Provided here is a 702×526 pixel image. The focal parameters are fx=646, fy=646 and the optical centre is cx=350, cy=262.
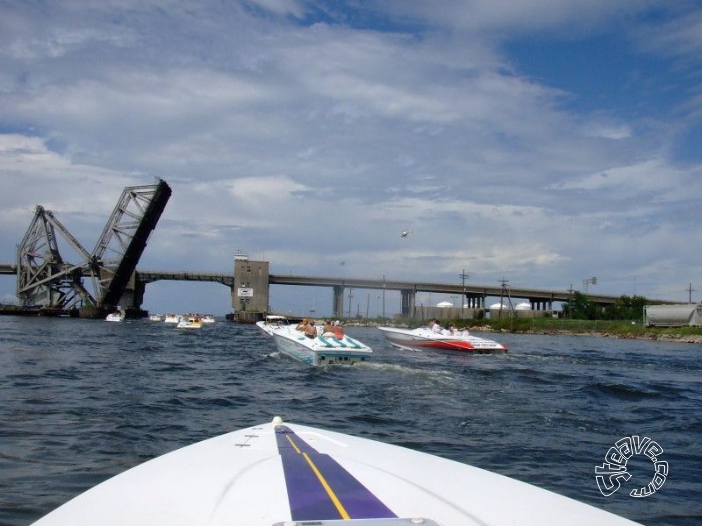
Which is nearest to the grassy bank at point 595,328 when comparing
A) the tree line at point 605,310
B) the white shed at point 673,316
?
the white shed at point 673,316

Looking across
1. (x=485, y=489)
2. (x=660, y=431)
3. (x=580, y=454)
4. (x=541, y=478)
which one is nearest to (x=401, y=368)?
(x=660, y=431)

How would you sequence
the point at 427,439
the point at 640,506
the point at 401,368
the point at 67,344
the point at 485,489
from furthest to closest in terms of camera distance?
the point at 67,344
the point at 401,368
the point at 427,439
the point at 640,506
the point at 485,489

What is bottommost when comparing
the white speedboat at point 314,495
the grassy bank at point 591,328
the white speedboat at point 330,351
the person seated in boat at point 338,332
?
the grassy bank at point 591,328

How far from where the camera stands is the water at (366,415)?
7.19m

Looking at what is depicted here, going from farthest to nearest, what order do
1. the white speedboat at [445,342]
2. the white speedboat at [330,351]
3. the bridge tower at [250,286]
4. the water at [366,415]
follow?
the bridge tower at [250,286], the white speedboat at [445,342], the white speedboat at [330,351], the water at [366,415]

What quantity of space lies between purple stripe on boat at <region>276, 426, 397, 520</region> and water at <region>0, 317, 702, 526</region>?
2729 millimetres

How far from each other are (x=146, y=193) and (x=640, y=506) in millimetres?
49930

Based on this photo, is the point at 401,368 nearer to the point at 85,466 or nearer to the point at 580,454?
the point at 580,454

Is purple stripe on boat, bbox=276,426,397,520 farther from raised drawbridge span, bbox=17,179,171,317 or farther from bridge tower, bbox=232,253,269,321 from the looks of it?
bridge tower, bbox=232,253,269,321

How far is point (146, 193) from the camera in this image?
170 feet

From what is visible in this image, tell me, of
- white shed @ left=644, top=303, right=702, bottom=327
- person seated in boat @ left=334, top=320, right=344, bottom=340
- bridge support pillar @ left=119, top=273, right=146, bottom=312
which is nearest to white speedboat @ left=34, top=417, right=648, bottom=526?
person seated in boat @ left=334, top=320, right=344, bottom=340

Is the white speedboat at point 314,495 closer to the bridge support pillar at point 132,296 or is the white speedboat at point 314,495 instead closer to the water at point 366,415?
the water at point 366,415

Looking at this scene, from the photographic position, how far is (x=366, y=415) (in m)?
11.4

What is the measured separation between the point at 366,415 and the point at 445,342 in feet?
58.9
